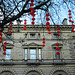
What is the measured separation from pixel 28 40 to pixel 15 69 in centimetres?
487

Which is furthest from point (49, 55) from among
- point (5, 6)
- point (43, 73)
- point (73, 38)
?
point (5, 6)

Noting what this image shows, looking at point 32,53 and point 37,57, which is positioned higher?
point 32,53

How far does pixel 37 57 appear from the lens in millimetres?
26625

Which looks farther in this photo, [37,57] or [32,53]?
[32,53]

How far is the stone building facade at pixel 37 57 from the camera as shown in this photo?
25766 millimetres

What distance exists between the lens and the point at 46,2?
916 centimetres

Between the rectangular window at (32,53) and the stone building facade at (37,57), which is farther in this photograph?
the rectangular window at (32,53)

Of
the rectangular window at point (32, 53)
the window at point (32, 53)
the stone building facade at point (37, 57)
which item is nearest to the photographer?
the stone building facade at point (37, 57)

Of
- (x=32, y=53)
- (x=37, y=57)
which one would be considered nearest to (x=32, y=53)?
(x=32, y=53)

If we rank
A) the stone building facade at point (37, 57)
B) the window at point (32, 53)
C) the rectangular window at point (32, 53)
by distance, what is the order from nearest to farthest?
the stone building facade at point (37, 57) < the window at point (32, 53) < the rectangular window at point (32, 53)

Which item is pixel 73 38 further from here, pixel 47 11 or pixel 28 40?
pixel 47 11

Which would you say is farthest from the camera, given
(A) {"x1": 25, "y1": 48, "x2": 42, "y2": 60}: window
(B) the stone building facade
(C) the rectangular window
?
(C) the rectangular window

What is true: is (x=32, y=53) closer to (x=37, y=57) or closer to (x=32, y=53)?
(x=32, y=53)

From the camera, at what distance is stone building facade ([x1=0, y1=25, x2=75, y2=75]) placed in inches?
1014
